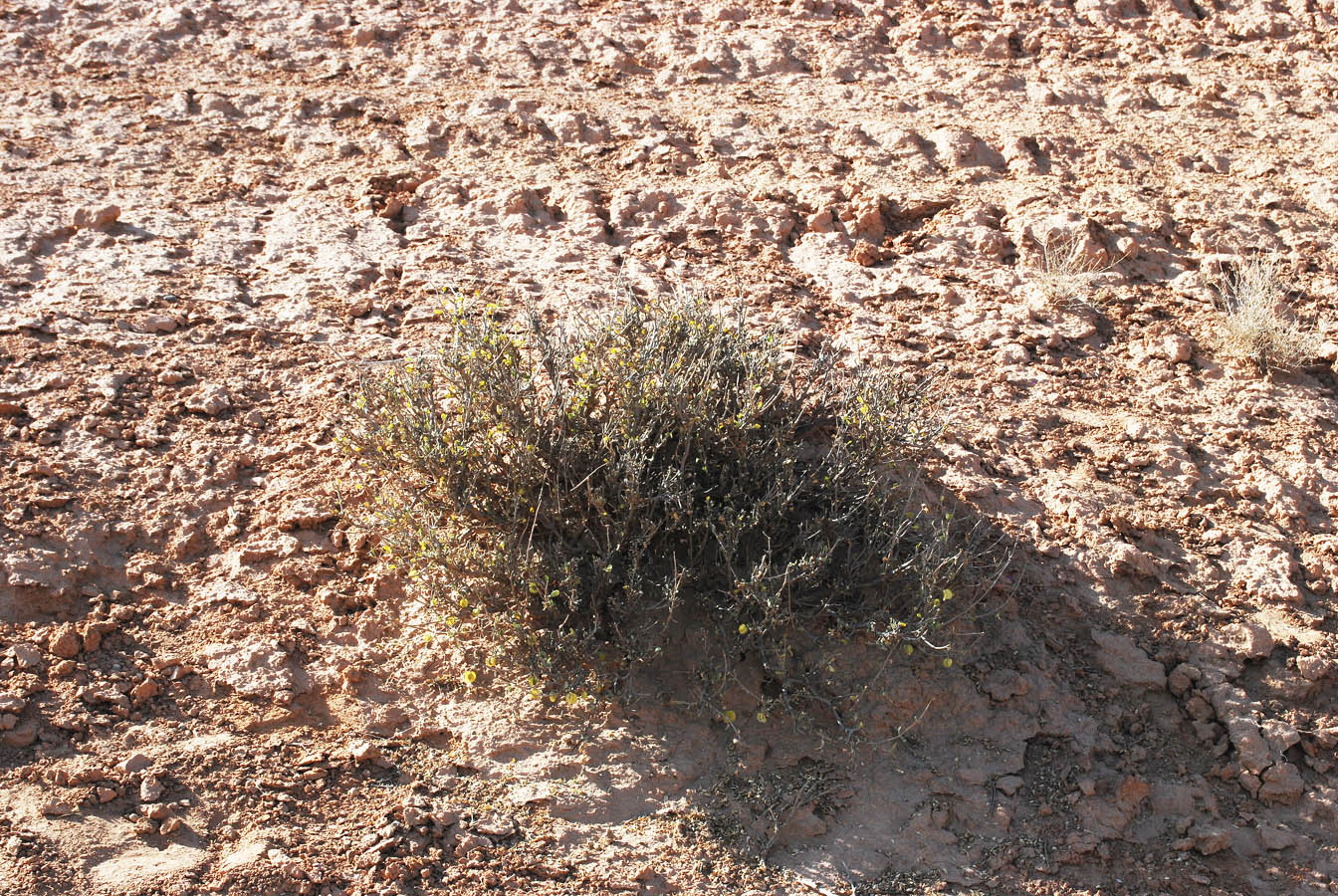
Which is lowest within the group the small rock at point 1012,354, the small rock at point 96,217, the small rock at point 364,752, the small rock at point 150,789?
the small rock at point 364,752

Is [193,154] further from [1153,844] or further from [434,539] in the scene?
[1153,844]

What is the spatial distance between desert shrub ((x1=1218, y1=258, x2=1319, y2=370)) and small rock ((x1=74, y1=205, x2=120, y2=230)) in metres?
4.31

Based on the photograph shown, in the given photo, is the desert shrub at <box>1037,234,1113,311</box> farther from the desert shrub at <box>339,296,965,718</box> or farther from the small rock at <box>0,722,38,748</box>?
the small rock at <box>0,722,38,748</box>

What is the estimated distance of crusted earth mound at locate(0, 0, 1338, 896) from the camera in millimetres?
2941

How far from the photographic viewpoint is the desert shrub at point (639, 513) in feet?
10.3

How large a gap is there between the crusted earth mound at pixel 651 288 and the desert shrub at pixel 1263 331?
6 cm

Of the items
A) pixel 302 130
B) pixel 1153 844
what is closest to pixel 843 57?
pixel 302 130

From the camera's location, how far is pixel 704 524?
317 cm

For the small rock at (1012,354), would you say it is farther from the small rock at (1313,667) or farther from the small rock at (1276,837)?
the small rock at (1276,837)

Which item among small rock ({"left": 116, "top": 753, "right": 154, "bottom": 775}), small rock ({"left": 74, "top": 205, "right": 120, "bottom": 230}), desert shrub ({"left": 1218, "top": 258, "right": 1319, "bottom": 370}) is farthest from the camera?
small rock ({"left": 74, "top": 205, "right": 120, "bottom": 230})

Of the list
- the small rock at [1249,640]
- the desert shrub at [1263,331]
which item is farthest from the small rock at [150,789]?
the desert shrub at [1263,331]

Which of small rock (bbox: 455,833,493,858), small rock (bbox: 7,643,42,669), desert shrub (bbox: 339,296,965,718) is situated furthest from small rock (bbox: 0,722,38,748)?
small rock (bbox: 455,833,493,858)

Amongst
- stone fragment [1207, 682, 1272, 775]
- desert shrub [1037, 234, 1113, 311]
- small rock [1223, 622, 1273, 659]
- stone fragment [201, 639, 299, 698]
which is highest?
desert shrub [1037, 234, 1113, 311]

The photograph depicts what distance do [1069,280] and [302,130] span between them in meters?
3.45
